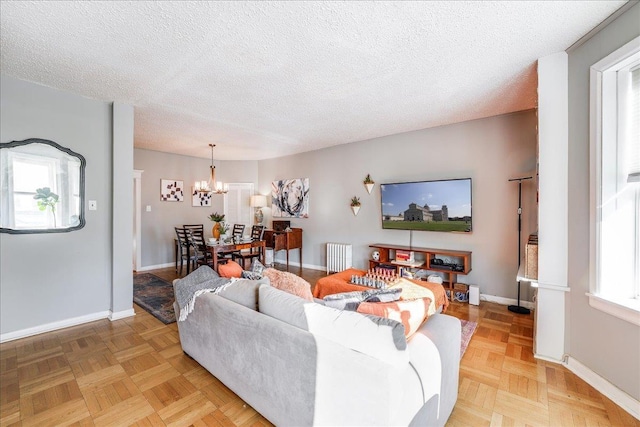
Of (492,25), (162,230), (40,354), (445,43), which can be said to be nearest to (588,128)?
(492,25)

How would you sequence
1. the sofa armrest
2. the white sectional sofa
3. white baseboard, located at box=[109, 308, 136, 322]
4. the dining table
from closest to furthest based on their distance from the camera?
the white sectional sofa
the sofa armrest
white baseboard, located at box=[109, 308, 136, 322]
the dining table

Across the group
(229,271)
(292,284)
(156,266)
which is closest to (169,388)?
(229,271)

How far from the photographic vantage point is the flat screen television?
12.6 ft

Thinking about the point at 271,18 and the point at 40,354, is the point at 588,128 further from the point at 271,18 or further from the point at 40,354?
the point at 40,354

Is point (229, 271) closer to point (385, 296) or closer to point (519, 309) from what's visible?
point (385, 296)

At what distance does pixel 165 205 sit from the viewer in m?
5.98

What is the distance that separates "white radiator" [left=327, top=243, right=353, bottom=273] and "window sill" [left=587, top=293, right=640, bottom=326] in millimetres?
3378

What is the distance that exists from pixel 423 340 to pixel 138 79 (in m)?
3.19

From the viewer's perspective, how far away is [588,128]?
205 centimetres

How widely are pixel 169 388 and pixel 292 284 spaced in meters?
1.13

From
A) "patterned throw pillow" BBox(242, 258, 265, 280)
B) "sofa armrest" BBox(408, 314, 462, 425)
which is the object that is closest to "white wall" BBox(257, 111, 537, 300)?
"sofa armrest" BBox(408, 314, 462, 425)

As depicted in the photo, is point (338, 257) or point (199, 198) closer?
point (338, 257)

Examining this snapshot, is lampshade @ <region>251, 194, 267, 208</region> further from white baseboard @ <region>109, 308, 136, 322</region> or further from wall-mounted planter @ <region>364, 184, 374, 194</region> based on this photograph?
white baseboard @ <region>109, 308, 136, 322</region>

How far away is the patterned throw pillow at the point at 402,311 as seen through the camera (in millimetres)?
1439
